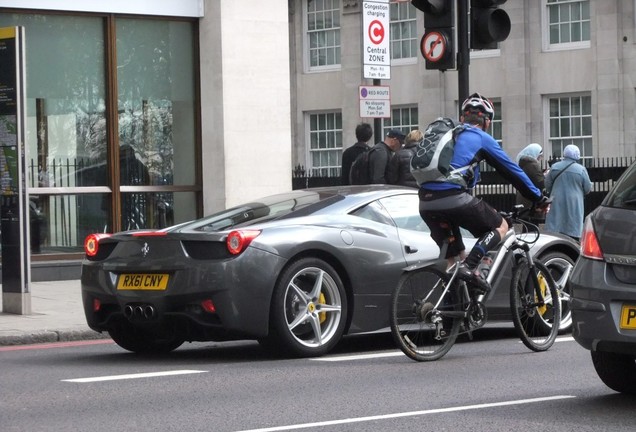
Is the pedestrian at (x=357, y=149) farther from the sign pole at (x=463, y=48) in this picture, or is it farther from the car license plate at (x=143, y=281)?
the car license plate at (x=143, y=281)

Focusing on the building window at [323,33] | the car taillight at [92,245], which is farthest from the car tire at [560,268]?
the building window at [323,33]

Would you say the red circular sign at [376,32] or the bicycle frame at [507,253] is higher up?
the red circular sign at [376,32]

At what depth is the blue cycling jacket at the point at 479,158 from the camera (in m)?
10.2

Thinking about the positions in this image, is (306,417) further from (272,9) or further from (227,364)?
(272,9)

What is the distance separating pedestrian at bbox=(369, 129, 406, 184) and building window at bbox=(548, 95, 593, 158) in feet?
60.5

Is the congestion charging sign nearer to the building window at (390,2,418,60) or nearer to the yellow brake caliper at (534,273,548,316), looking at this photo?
the yellow brake caliper at (534,273,548,316)

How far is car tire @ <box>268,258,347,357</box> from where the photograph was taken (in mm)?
10188

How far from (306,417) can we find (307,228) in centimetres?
310

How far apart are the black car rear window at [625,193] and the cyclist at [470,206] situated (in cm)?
222

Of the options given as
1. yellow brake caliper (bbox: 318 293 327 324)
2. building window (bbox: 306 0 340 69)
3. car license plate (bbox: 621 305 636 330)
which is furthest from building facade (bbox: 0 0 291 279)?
building window (bbox: 306 0 340 69)

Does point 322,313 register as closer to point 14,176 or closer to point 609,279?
point 609,279

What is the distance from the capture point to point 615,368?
8047 mm

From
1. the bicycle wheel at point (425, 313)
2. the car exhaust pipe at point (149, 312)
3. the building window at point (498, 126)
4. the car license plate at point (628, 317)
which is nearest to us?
the car license plate at point (628, 317)

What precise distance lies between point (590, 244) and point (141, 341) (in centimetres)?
438
